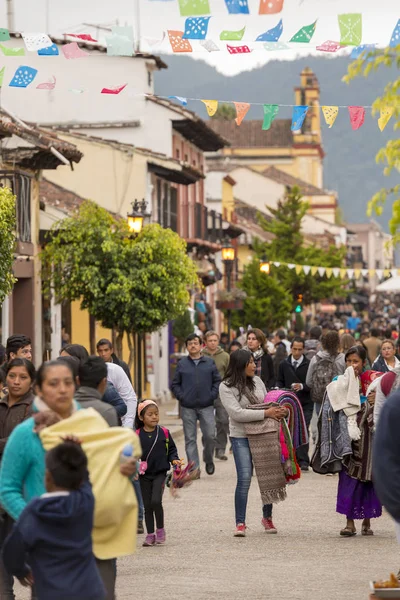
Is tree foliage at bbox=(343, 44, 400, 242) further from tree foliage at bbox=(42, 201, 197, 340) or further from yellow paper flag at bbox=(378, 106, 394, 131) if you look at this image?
tree foliage at bbox=(42, 201, 197, 340)

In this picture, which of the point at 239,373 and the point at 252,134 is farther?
the point at 252,134

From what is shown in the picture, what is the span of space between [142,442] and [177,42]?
5.56 meters

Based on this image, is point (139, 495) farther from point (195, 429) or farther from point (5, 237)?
point (5, 237)

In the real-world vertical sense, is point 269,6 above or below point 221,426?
above

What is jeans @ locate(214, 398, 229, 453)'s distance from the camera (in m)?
20.3

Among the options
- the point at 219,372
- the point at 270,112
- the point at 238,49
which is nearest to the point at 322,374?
the point at 219,372

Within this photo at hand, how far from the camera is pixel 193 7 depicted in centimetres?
Answer: 1365

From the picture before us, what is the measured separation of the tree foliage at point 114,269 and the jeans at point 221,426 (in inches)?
263

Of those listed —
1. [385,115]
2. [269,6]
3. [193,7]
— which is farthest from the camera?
[385,115]

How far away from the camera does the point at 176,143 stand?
42.1 meters

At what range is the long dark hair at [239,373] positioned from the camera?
41.5 ft

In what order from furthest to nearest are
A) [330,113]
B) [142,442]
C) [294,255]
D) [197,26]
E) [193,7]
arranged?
[294,255] → [330,113] → [197,26] → [193,7] → [142,442]

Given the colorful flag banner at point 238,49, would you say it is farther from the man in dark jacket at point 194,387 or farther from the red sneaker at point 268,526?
the red sneaker at point 268,526

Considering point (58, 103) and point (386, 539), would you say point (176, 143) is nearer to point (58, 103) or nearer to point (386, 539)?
point (58, 103)
